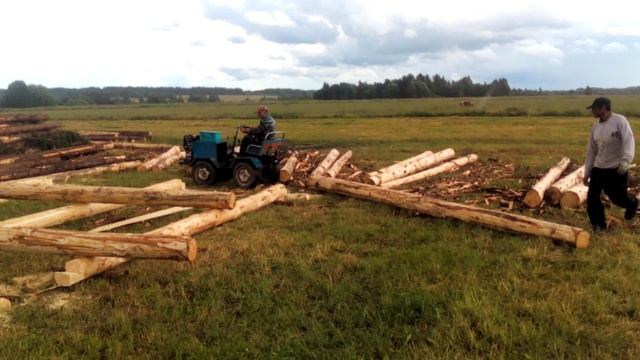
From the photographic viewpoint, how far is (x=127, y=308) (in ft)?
17.9

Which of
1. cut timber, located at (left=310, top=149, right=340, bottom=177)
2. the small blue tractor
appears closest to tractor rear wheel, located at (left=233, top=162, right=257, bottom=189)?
the small blue tractor

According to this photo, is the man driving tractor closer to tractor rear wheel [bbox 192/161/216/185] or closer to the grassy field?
tractor rear wheel [bbox 192/161/216/185]

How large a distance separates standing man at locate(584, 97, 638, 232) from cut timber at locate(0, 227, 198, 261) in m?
5.97

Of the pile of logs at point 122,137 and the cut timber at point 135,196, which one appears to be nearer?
the cut timber at point 135,196

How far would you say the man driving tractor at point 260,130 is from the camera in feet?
39.3

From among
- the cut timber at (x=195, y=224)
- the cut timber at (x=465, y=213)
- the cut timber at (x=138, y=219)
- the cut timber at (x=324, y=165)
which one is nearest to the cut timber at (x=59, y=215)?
the cut timber at (x=138, y=219)

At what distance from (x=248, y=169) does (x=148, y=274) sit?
604 centimetres

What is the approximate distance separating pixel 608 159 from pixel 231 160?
8111 mm

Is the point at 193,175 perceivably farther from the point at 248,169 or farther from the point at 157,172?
the point at 157,172

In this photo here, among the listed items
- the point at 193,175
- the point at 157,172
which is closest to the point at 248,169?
the point at 193,175

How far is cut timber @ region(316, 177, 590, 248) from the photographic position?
24.0 feet

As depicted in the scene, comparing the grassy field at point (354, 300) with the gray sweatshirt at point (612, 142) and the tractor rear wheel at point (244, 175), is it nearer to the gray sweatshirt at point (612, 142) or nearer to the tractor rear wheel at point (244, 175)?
the gray sweatshirt at point (612, 142)

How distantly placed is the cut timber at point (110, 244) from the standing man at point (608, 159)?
597cm

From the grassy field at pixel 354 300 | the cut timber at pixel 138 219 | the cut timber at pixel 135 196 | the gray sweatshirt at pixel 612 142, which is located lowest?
the grassy field at pixel 354 300
